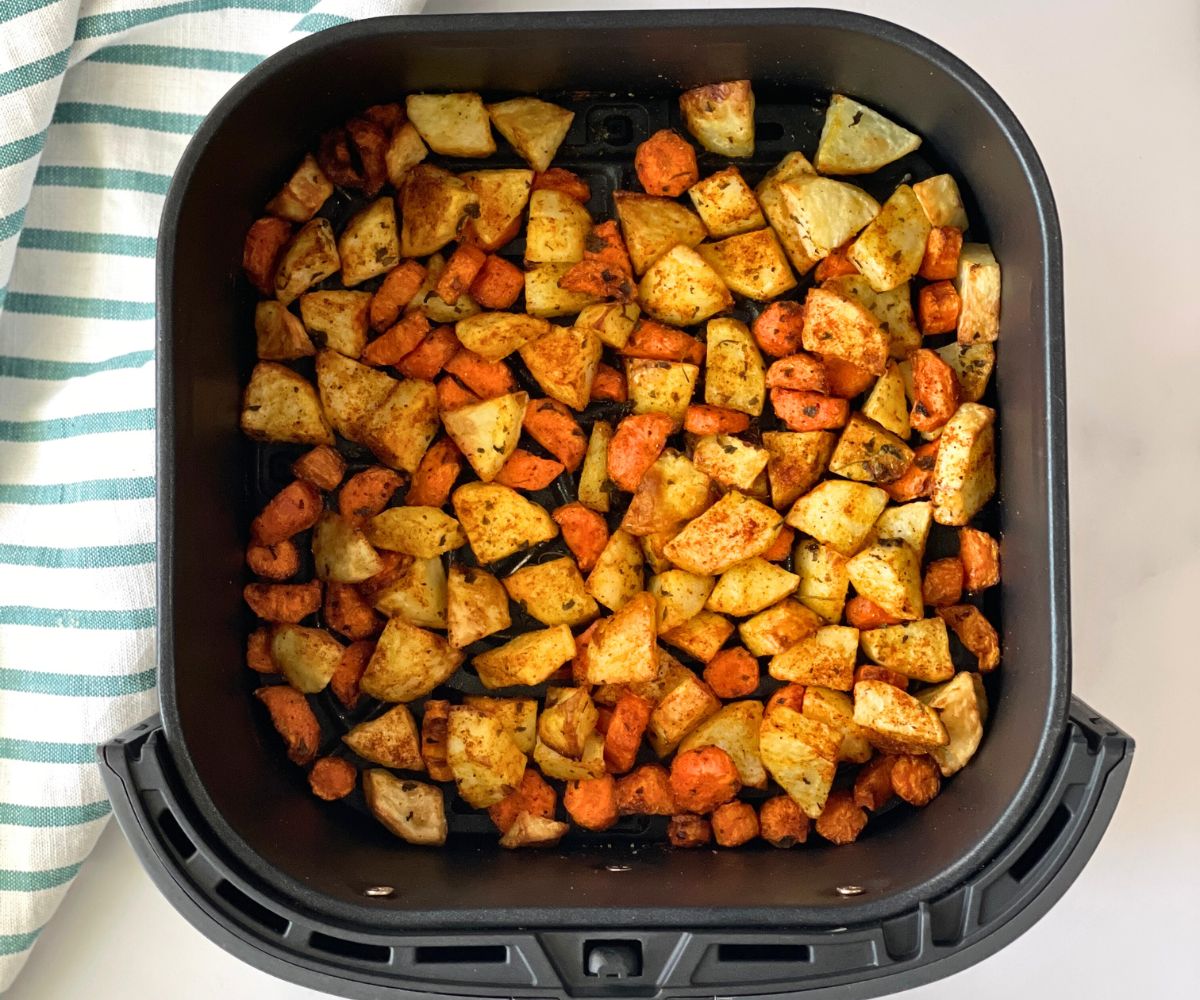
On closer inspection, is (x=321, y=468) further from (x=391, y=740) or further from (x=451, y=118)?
(x=451, y=118)

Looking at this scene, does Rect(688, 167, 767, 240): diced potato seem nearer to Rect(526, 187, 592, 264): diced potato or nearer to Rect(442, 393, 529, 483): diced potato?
Rect(526, 187, 592, 264): diced potato

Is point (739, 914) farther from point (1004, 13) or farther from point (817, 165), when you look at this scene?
point (1004, 13)

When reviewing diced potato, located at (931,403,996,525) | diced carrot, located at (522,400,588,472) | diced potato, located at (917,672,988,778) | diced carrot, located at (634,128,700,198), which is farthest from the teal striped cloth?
diced potato, located at (917,672,988,778)

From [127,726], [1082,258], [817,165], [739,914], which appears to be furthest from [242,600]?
[1082,258]

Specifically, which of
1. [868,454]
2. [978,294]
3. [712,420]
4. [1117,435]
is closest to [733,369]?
[712,420]

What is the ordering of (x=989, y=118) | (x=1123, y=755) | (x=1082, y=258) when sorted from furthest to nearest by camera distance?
1. (x=1082, y=258)
2. (x=989, y=118)
3. (x=1123, y=755)
